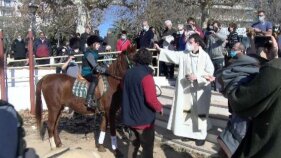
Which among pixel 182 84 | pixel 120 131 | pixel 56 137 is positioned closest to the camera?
pixel 182 84

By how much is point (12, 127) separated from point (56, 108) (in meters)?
6.73

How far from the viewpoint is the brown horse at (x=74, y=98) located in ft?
27.6

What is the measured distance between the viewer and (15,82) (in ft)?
45.7

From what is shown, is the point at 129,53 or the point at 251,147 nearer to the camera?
the point at 251,147

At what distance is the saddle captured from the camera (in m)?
8.57

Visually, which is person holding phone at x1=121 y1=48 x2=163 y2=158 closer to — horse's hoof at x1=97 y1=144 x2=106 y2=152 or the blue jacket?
horse's hoof at x1=97 y1=144 x2=106 y2=152

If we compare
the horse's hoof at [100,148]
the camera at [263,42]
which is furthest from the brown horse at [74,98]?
the camera at [263,42]

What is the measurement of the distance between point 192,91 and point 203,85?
0.25m

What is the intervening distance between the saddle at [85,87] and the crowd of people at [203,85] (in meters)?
0.11

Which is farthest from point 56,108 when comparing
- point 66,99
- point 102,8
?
point 102,8

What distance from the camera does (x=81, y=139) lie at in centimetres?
970

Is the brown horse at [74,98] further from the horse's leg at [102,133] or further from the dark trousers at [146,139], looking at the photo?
the dark trousers at [146,139]

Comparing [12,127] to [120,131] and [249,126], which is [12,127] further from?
[120,131]

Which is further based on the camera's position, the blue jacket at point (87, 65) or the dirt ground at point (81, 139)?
the blue jacket at point (87, 65)
